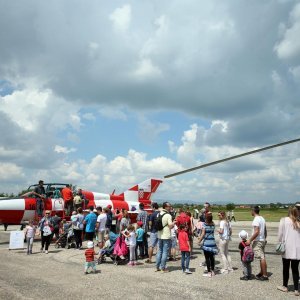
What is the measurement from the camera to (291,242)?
7.43m

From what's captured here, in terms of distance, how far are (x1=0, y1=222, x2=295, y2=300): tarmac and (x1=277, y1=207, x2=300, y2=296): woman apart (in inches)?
15.3

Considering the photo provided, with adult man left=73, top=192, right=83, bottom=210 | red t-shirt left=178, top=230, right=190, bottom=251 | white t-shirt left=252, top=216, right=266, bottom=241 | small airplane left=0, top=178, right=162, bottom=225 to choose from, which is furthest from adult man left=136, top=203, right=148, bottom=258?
small airplane left=0, top=178, right=162, bottom=225

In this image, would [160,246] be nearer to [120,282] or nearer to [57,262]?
[120,282]

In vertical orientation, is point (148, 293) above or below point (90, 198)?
below

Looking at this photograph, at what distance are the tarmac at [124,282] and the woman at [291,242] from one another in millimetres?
390

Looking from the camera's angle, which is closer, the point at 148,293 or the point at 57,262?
the point at 148,293

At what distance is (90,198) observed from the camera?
70.7 feet

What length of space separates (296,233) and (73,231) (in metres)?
9.72

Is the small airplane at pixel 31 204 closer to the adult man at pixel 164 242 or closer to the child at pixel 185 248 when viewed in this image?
the adult man at pixel 164 242

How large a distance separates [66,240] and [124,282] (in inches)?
290

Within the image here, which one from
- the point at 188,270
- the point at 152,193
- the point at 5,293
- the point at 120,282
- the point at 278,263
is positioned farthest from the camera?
the point at 152,193

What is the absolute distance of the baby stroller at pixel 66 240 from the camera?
1495 centimetres

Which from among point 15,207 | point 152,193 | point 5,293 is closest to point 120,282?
point 5,293

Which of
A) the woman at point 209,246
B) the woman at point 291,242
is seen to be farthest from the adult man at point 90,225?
the woman at point 291,242
